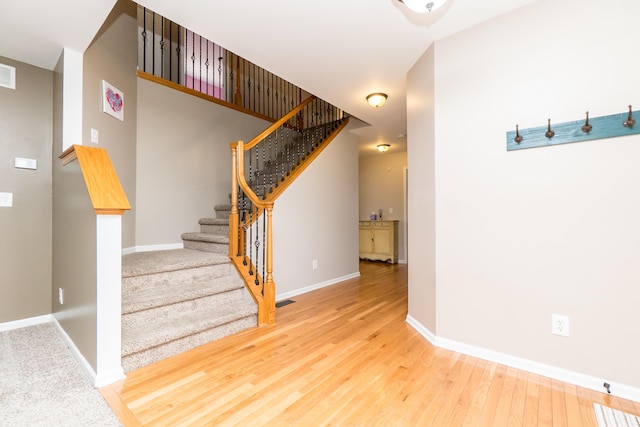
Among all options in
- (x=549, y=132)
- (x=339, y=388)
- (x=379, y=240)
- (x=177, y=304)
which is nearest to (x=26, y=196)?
(x=177, y=304)

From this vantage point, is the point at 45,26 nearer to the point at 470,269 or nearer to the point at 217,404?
the point at 217,404

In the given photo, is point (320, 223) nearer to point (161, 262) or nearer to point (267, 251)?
point (267, 251)

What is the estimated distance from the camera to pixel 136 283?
2.34 meters

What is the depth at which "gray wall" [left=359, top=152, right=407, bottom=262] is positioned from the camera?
6.62 metres

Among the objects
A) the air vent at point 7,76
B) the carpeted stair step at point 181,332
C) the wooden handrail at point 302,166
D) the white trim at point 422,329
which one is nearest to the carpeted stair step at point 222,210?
the wooden handrail at point 302,166

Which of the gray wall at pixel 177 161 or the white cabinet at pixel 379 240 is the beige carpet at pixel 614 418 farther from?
the white cabinet at pixel 379 240

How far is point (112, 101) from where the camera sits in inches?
114

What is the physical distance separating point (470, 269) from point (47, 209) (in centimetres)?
370

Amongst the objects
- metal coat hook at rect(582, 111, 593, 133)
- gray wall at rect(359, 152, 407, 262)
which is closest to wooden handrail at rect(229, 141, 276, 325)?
metal coat hook at rect(582, 111, 593, 133)

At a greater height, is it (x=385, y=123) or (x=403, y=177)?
(x=385, y=123)

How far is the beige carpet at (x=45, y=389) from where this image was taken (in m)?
1.40

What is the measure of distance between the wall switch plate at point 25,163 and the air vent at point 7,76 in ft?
2.05

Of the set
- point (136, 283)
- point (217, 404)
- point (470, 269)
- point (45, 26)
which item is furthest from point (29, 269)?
point (470, 269)

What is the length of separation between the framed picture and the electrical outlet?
160 inches
